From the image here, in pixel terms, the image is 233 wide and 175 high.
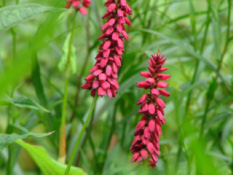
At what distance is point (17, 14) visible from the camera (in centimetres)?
110

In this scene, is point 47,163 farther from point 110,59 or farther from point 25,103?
point 110,59

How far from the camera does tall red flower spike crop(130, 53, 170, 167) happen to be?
1.14 m

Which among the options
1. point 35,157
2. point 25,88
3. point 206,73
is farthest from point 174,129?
point 35,157

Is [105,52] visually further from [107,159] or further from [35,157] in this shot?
[107,159]

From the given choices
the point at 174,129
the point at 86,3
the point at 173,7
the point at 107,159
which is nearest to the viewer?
the point at 86,3

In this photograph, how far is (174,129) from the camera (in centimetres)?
357

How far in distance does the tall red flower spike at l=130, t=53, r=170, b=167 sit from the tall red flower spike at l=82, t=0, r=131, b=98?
10cm

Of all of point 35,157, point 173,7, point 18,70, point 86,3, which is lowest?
point 35,157

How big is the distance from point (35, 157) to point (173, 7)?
1.89m

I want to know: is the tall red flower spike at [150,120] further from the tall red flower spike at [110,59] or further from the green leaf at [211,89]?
the green leaf at [211,89]

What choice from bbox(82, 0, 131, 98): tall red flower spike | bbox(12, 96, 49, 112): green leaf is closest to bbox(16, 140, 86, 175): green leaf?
bbox(12, 96, 49, 112): green leaf

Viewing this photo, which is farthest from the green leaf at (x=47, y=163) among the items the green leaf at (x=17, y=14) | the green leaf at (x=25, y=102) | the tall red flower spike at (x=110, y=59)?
the green leaf at (x=17, y=14)

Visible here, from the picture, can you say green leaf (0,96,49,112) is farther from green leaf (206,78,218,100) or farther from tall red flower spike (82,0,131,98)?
green leaf (206,78,218,100)

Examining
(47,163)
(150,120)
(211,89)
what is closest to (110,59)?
(150,120)
